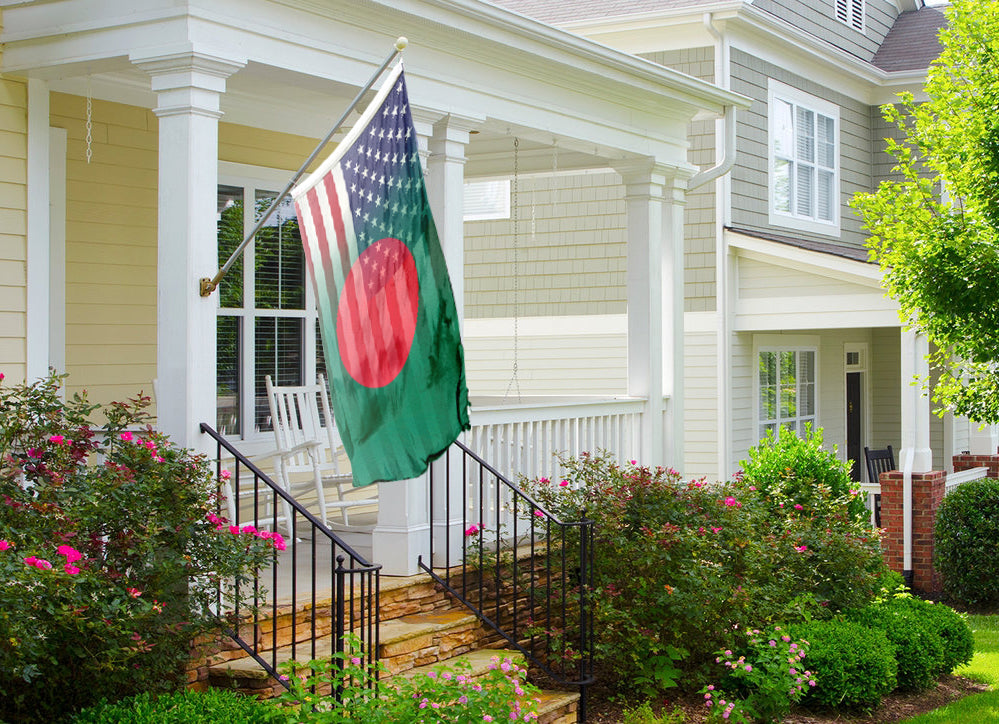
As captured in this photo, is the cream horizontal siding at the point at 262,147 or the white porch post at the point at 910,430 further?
the white porch post at the point at 910,430

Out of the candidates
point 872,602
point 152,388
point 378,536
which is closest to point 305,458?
point 152,388

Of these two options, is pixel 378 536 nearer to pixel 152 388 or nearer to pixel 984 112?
pixel 152 388

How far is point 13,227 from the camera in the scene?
6352 mm

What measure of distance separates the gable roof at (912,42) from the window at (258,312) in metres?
11.0

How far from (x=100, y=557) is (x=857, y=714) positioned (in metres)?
4.85

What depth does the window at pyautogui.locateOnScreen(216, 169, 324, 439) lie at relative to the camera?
8.75m

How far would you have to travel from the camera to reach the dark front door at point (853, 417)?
58.0 feet

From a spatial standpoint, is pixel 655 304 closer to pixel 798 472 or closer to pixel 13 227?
pixel 798 472

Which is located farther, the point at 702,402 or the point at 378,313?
the point at 702,402

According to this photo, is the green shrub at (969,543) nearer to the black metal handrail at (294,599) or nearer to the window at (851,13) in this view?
the black metal handrail at (294,599)

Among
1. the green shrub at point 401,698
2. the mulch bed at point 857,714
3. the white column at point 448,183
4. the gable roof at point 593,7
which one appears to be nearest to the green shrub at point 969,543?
the mulch bed at point 857,714

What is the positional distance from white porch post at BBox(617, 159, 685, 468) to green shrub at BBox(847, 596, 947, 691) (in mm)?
1972

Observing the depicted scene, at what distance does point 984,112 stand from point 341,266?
6749 millimetres

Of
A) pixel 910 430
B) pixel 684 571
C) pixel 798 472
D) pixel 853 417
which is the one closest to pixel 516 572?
pixel 684 571
